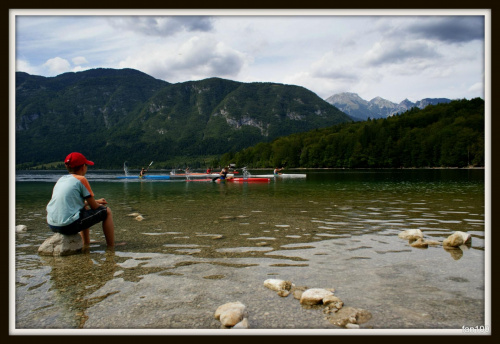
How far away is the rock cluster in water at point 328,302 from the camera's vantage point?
500 cm

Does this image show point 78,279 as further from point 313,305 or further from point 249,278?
point 313,305

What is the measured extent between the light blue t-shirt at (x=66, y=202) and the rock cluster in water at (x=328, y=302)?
5.82 m

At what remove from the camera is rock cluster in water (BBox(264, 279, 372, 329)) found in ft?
16.4

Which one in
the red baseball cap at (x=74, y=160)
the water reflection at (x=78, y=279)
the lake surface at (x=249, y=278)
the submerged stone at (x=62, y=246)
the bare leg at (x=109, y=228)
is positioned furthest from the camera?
the bare leg at (x=109, y=228)

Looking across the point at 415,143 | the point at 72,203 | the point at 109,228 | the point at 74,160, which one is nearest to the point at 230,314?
the point at 72,203

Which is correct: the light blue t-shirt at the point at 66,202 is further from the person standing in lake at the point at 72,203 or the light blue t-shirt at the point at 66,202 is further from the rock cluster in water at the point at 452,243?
the rock cluster in water at the point at 452,243

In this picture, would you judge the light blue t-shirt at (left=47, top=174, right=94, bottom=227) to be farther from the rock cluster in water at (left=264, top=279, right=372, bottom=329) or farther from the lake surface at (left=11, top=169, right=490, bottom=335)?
the rock cluster in water at (left=264, top=279, right=372, bottom=329)

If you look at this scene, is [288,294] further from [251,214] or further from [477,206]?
[477,206]

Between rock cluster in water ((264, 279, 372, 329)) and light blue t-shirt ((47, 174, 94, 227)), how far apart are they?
5.82 metres

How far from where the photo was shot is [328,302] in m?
5.61

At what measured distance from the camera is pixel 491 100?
4945 mm

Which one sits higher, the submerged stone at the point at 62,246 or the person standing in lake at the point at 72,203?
the person standing in lake at the point at 72,203

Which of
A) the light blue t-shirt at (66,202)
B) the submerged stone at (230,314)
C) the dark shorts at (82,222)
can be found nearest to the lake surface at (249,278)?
the submerged stone at (230,314)

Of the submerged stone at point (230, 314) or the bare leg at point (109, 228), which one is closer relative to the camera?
the submerged stone at point (230, 314)
